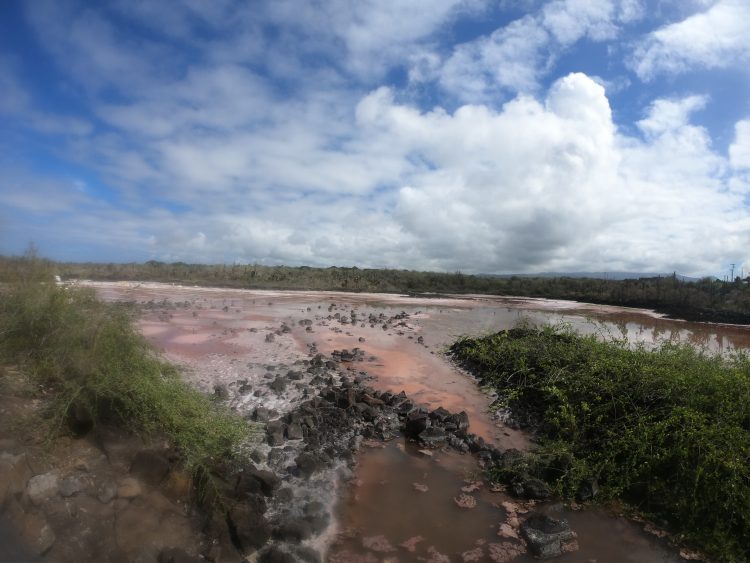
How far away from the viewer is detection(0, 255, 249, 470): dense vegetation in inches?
227

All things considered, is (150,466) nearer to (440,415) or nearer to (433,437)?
(433,437)

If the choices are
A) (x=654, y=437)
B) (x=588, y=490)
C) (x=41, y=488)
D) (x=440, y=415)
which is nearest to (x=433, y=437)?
(x=440, y=415)

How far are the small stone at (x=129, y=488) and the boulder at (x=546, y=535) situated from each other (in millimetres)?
4922

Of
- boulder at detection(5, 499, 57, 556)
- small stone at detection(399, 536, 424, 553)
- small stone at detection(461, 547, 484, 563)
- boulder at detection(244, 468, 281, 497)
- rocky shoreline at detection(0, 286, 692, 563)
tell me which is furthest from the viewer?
boulder at detection(244, 468, 281, 497)

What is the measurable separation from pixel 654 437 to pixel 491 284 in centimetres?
5471

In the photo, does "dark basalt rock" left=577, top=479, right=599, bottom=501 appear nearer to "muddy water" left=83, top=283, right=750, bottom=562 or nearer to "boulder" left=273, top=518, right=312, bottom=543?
"muddy water" left=83, top=283, right=750, bottom=562

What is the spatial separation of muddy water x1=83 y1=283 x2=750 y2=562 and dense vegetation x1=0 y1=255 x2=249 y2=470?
7.31 feet

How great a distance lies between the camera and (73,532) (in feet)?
14.5

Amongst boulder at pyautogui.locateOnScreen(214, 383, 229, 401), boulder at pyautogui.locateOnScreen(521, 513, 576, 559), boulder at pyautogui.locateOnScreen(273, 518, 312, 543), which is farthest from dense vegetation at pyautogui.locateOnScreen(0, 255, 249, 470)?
boulder at pyautogui.locateOnScreen(521, 513, 576, 559)

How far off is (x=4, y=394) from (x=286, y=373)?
6.81 meters

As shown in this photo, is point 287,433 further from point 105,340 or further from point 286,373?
point 286,373

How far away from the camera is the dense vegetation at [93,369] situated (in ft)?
18.9

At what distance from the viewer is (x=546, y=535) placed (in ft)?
18.0

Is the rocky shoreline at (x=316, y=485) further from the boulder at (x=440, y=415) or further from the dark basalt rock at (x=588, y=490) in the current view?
the dark basalt rock at (x=588, y=490)
